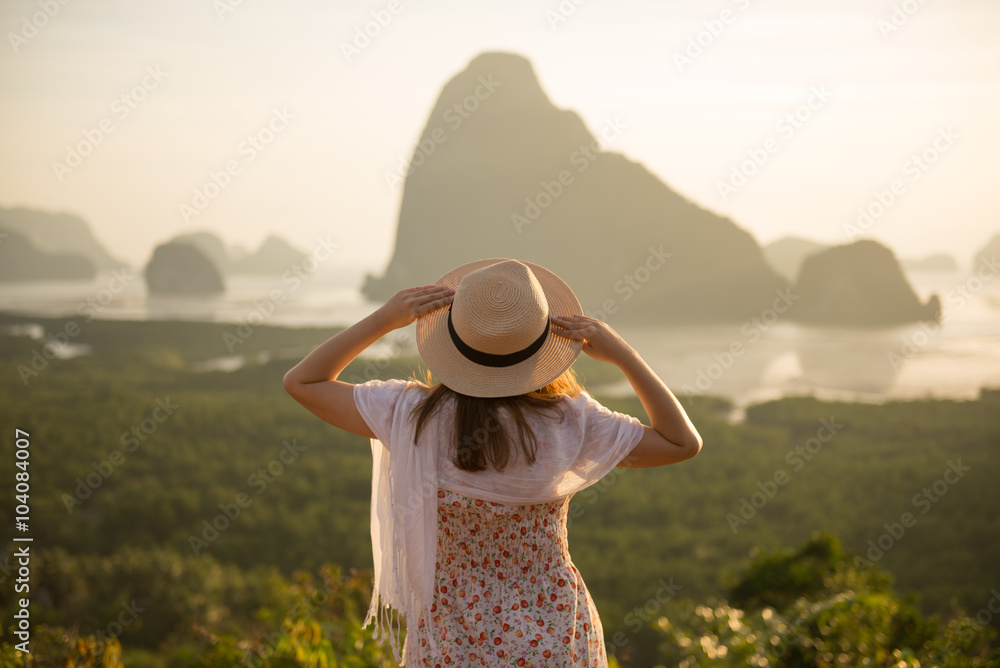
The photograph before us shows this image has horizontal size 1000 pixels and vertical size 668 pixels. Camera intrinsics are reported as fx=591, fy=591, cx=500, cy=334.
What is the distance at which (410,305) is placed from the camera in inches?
57.6

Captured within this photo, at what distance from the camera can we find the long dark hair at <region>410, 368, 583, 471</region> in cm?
140

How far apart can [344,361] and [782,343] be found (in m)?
29.8

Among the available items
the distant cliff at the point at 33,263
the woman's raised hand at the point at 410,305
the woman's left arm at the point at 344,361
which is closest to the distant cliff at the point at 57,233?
the distant cliff at the point at 33,263

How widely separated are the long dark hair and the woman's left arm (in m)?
0.18

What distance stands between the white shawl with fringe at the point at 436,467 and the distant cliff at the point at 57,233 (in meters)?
40.6

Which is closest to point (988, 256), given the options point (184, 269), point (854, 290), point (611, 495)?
point (611, 495)

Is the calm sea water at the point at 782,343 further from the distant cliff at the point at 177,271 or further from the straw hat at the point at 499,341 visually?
the straw hat at the point at 499,341

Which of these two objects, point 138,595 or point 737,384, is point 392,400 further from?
point 737,384

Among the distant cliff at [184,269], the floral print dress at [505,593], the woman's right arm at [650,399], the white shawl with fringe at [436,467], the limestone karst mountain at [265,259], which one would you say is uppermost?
the woman's right arm at [650,399]

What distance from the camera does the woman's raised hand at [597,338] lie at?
1436mm

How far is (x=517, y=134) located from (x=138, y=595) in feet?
244

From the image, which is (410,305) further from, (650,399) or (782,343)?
(782,343)

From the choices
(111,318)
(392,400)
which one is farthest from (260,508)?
(111,318)

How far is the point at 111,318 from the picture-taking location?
1204 inches
